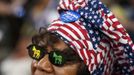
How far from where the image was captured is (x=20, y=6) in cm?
870

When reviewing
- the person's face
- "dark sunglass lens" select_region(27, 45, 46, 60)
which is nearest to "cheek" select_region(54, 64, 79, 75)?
the person's face

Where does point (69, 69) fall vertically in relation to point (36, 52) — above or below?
below

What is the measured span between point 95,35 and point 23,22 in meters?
4.28

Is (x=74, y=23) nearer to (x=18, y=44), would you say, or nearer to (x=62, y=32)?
(x=62, y=32)

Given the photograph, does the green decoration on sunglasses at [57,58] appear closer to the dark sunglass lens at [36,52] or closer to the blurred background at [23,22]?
the dark sunglass lens at [36,52]

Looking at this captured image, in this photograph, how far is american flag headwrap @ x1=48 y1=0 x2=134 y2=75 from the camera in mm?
4027

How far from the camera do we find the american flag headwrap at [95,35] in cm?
403

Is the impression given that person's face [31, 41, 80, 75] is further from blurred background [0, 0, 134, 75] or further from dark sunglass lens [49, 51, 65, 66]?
blurred background [0, 0, 134, 75]

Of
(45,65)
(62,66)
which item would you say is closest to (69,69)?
(62,66)

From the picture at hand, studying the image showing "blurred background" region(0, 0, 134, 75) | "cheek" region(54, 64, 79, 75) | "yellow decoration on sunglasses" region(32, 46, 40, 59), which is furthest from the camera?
"blurred background" region(0, 0, 134, 75)

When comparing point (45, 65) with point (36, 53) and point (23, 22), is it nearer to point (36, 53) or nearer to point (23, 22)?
point (36, 53)

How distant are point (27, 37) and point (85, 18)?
3.51 m

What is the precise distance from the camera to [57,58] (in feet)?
13.2

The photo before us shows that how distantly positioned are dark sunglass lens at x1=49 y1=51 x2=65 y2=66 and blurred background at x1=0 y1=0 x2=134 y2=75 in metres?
2.83
